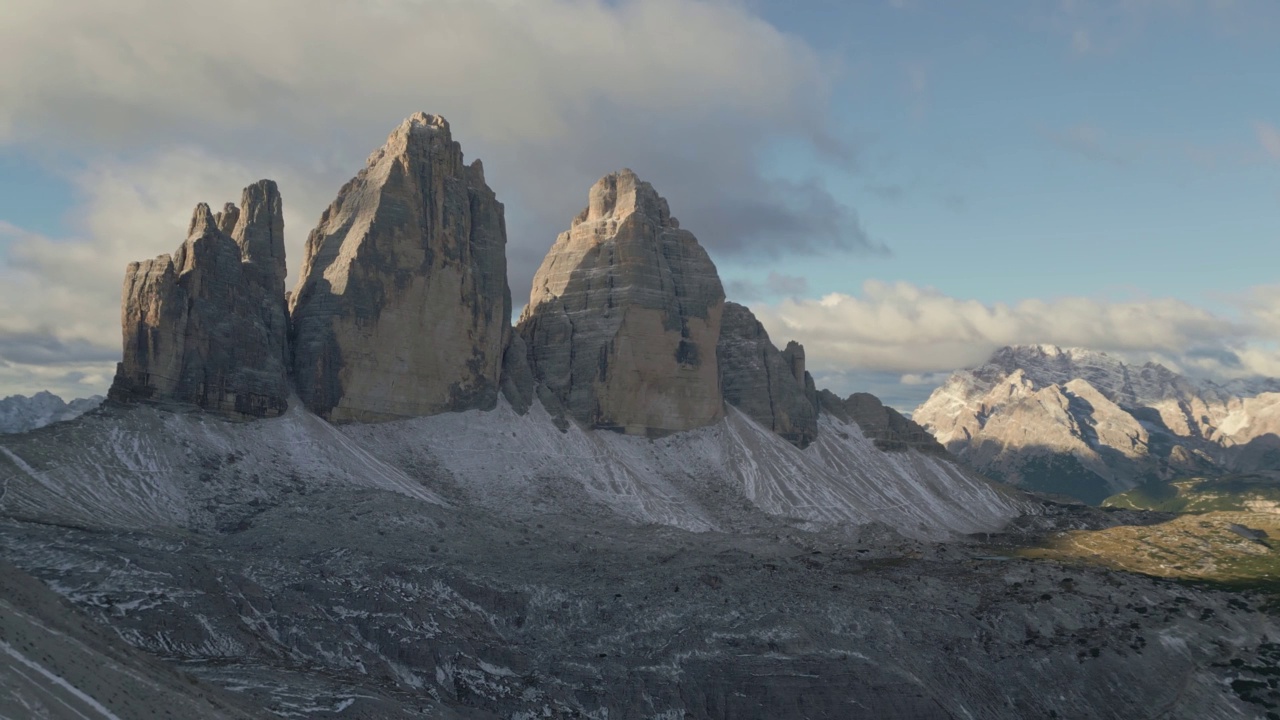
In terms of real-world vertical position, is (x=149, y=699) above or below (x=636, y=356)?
below

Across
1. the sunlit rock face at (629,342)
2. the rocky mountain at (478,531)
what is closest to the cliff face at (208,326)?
the rocky mountain at (478,531)

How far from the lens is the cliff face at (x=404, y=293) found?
156 m

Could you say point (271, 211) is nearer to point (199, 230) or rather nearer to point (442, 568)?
point (199, 230)

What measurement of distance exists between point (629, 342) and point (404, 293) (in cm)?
4332

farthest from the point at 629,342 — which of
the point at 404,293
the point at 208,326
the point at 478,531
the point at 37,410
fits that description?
the point at 37,410

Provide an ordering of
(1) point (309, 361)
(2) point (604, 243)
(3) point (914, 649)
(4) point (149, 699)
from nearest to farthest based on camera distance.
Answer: (4) point (149, 699) < (3) point (914, 649) < (1) point (309, 361) < (2) point (604, 243)

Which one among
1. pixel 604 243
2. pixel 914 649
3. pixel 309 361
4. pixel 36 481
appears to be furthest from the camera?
pixel 604 243

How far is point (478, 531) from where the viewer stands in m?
118

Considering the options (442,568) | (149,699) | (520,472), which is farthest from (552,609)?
(520,472)

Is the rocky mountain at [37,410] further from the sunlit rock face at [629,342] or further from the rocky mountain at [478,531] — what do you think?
the sunlit rock face at [629,342]

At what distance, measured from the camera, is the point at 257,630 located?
7988 centimetres

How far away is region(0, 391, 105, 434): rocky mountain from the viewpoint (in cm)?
13288

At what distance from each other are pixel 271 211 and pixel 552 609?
8555cm

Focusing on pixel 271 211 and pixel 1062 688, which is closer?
pixel 1062 688
